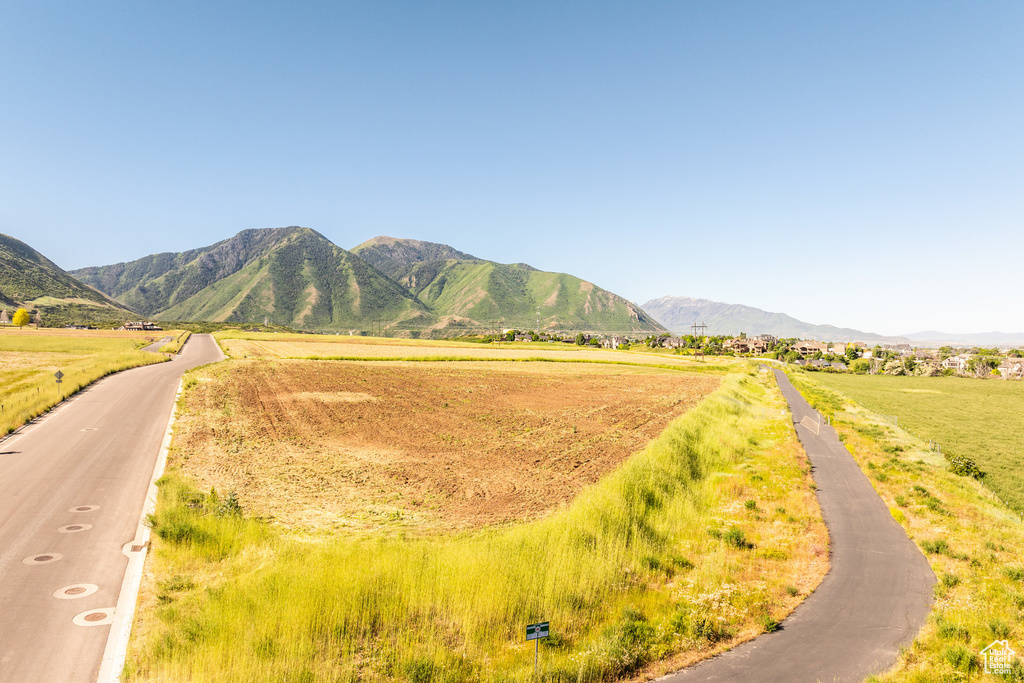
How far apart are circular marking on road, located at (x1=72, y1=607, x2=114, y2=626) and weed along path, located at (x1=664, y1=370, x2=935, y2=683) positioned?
38.7 feet

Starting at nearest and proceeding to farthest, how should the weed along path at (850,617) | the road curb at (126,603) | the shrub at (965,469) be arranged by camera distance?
the road curb at (126,603)
the weed along path at (850,617)
the shrub at (965,469)

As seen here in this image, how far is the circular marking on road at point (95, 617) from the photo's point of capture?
9.70m

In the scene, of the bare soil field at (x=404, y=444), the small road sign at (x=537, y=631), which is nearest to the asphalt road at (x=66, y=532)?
the bare soil field at (x=404, y=444)

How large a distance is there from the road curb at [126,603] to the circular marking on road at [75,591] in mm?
617

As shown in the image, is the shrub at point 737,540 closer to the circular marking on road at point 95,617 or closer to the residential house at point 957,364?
the circular marking on road at point 95,617

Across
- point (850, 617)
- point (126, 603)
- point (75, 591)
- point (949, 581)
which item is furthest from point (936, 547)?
point (75, 591)

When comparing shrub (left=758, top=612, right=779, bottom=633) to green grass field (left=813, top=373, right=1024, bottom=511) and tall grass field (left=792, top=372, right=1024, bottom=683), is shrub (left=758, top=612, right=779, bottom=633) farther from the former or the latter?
green grass field (left=813, top=373, right=1024, bottom=511)

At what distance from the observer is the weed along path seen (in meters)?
9.26

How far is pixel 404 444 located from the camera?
2500 centimetres

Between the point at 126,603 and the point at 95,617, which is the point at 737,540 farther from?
the point at 95,617

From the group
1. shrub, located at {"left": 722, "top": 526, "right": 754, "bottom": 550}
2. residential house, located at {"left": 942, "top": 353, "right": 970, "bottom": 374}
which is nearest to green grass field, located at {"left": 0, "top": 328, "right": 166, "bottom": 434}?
shrub, located at {"left": 722, "top": 526, "right": 754, "bottom": 550}

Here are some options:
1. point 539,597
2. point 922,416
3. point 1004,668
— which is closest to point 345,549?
point 539,597

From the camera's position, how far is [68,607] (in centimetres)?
1021

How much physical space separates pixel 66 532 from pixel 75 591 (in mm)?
4228
